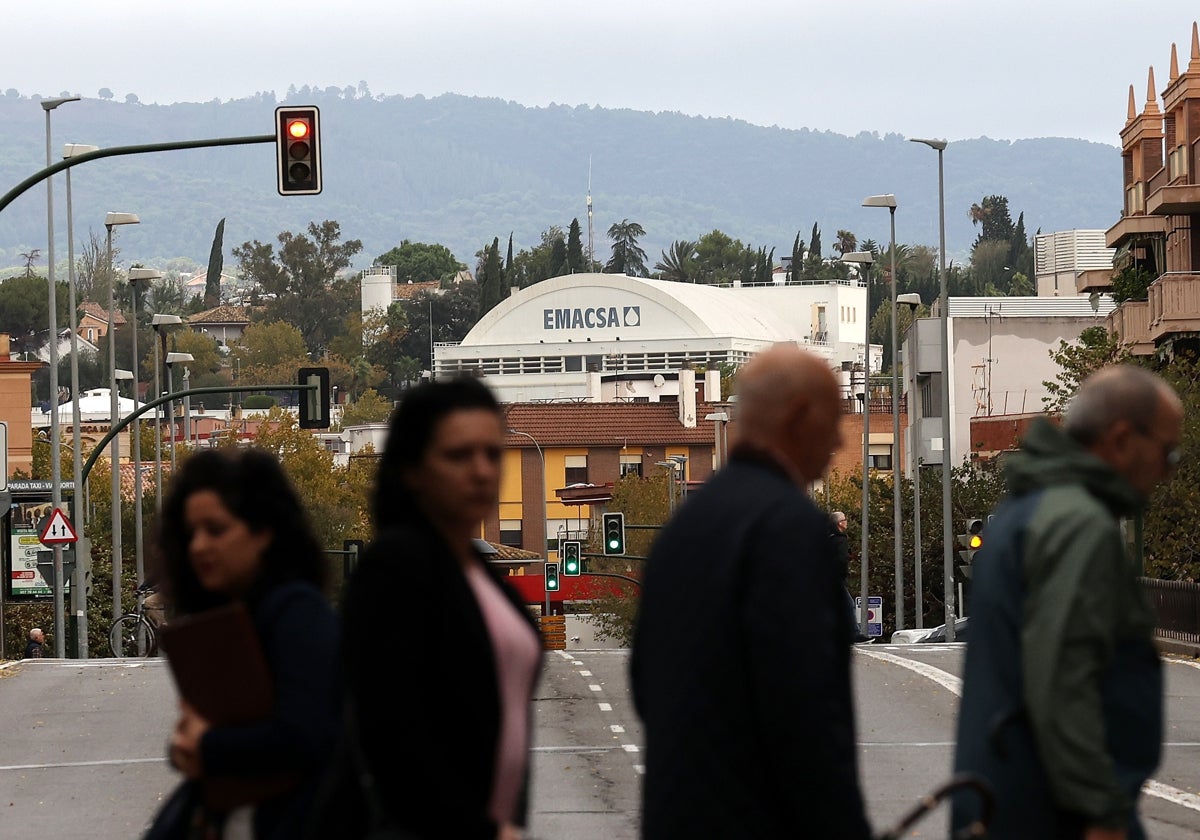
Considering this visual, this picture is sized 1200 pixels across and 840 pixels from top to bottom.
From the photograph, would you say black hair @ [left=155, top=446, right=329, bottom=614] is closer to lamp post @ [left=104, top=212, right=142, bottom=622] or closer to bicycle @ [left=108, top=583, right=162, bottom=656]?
bicycle @ [left=108, top=583, right=162, bottom=656]

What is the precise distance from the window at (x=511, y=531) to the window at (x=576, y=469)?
3.12 meters

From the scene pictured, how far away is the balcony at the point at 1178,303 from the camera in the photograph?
150 feet

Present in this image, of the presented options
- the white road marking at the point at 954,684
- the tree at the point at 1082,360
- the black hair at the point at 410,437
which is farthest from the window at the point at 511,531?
the black hair at the point at 410,437

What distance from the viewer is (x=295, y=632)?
4.90 m

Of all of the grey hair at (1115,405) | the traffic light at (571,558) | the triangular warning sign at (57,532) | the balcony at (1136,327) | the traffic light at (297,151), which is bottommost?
the traffic light at (571,558)

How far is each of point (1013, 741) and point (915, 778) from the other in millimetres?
9799

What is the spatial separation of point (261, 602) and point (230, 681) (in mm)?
203

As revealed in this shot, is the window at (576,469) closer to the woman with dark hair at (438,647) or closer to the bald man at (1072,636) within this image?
the bald man at (1072,636)

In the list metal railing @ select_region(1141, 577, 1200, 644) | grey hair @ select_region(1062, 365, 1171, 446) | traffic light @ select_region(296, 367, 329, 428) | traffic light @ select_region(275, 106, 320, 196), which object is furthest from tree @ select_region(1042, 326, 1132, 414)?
grey hair @ select_region(1062, 365, 1171, 446)

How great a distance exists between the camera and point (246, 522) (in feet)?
16.8

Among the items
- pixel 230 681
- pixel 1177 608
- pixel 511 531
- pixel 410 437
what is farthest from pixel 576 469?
pixel 410 437

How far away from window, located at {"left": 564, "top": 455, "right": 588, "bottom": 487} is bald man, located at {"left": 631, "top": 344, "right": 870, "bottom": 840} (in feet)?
318

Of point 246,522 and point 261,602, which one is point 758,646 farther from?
point 246,522

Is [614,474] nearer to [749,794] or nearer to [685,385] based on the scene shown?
[685,385]
